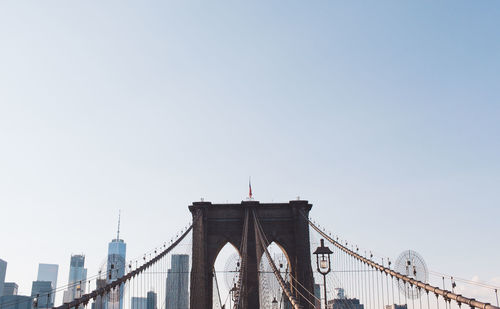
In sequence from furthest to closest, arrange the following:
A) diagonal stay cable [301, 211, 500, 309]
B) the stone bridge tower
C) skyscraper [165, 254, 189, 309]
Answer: skyscraper [165, 254, 189, 309]
the stone bridge tower
diagonal stay cable [301, 211, 500, 309]

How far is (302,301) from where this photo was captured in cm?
4497

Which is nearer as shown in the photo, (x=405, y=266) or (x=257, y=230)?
(x=405, y=266)

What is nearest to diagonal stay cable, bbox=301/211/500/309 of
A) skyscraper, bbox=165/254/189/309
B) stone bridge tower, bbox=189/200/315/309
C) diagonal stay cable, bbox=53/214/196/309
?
stone bridge tower, bbox=189/200/315/309

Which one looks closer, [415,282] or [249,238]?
[415,282]

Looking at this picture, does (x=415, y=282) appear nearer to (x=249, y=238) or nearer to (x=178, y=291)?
(x=249, y=238)

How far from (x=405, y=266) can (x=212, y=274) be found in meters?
19.2

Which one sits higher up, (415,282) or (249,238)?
(249,238)

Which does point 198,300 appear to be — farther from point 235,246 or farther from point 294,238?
point 294,238

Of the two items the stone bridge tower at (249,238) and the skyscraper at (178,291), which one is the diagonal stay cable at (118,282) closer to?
the stone bridge tower at (249,238)

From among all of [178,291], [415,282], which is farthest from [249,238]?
[415,282]

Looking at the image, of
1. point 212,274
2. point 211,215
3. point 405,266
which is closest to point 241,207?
point 211,215

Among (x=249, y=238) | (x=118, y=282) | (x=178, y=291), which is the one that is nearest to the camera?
(x=118, y=282)

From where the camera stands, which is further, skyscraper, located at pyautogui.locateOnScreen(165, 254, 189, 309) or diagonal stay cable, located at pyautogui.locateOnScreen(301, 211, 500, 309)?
skyscraper, located at pyautogui.locateOnScreen(165, 254, 189, 309)

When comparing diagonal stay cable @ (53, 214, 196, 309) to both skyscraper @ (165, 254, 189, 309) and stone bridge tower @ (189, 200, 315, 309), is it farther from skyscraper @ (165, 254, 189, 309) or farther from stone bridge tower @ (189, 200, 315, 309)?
skyscraper @ (165, 254, 189, 309)
